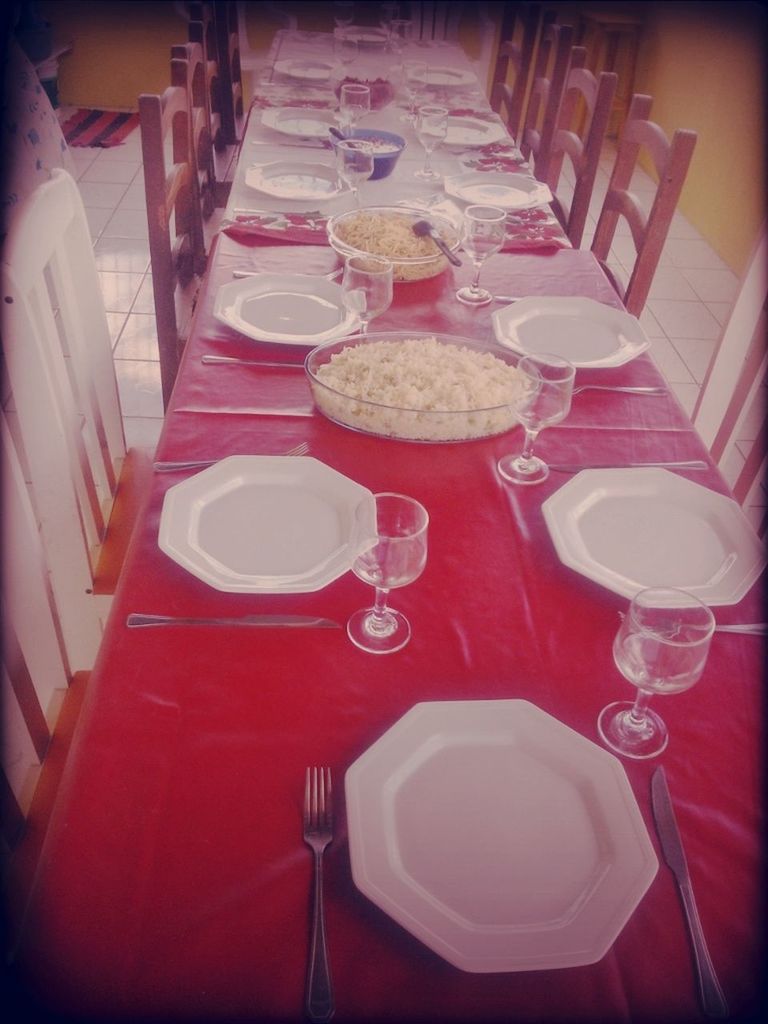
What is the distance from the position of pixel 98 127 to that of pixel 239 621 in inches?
194

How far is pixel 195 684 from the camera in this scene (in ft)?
2.44

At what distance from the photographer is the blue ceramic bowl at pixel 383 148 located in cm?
197

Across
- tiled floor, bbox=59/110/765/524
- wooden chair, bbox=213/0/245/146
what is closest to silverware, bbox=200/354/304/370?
tiled floor, bbox=59/110/765/524

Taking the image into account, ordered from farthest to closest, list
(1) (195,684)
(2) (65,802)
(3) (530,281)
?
(3) (530,281) → (1) (195,684) → (2) (65,802)

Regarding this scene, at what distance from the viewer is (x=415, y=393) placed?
1064 mm

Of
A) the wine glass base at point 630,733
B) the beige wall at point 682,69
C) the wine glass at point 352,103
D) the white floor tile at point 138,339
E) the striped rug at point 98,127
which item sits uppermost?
the wine glass at point 352,103

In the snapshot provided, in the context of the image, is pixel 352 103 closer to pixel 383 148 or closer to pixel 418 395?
pixel 383 148

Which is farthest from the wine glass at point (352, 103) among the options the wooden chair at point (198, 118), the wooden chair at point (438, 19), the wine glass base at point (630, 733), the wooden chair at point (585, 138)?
the wooden chair at point (438, 19)

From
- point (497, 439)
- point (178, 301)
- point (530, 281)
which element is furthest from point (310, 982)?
point (178, 301)

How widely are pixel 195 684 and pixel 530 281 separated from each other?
3.67 feet

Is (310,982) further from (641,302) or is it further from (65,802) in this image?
(641,302)

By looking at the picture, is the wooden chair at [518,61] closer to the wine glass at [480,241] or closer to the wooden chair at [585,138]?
the wooden chair at [585,138]

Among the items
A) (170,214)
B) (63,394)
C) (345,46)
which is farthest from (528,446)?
(345,46)

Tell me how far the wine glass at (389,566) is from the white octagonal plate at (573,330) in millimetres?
546
